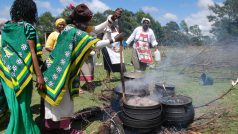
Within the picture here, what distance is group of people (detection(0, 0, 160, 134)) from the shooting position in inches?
132

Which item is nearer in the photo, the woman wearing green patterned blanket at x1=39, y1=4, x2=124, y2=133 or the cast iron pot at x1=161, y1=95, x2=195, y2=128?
the woman wearing green patterned blanket at x1=39, y1=4, x2=124, y2=133

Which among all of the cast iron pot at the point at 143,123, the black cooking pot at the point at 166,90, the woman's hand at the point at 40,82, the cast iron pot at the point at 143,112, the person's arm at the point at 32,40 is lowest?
the cast iron pot at the point at 143,123

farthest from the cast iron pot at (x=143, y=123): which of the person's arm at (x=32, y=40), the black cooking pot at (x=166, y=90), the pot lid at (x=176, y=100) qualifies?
the person's arm at (x=32, y=40)

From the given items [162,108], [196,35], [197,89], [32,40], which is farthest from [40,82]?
[196,35]

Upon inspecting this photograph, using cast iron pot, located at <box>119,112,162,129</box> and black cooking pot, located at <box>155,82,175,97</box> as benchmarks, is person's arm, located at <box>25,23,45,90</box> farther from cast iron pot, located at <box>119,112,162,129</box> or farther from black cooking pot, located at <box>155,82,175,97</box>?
black cooking pot, located at <box>155,82,175,97</box>

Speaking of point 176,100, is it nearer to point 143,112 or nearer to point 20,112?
point 143,112

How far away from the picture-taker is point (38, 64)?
3.52 metres

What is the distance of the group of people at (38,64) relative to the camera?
335 centimetres

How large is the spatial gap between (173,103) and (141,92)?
2.06 ft

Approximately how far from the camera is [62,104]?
3895 mm

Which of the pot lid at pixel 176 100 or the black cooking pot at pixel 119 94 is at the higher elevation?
the black cooking pot at pixel 119 94

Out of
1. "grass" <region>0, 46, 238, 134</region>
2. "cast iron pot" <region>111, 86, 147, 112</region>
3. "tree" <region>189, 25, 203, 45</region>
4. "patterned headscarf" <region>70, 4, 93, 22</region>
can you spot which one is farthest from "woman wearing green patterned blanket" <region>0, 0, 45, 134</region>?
"tree" <region>189, 25, 203, 45</region>

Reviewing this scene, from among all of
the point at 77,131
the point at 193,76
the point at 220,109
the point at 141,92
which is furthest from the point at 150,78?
the point at 193,76

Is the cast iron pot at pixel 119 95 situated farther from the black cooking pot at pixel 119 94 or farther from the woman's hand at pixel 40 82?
the woman's hand at pixel 40 82
